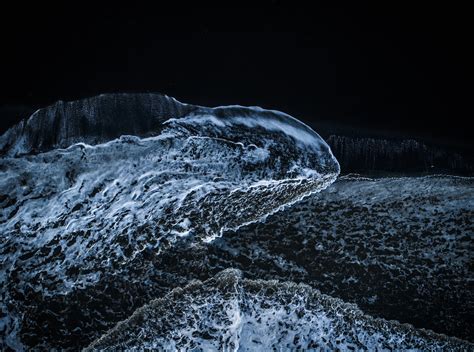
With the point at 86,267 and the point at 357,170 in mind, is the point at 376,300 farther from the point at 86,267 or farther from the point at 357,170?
the point at 86,267

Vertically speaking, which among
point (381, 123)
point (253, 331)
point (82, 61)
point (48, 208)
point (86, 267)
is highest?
point (82, 61)

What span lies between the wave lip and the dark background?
33 centimetres

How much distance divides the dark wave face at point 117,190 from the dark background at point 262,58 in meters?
0.05

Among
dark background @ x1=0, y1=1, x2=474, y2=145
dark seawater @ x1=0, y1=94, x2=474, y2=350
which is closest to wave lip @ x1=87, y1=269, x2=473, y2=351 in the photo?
dark seawater @ x1=0, y1=94, x2=474, y2=350

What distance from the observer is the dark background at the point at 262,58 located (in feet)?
2.10

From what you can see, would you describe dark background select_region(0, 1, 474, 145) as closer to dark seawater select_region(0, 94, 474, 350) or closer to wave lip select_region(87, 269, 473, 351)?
dark seawater select_region(0, 94, 474, 350)

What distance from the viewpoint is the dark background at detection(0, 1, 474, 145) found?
2.10ft

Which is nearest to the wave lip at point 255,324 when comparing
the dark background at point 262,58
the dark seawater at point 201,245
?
the dark seawater at point 201,245

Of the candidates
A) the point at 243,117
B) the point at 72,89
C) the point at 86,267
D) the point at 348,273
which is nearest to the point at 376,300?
the point at 348,273

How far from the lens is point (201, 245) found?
701mm

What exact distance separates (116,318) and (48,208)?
23 cm

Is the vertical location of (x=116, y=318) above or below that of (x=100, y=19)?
A: below

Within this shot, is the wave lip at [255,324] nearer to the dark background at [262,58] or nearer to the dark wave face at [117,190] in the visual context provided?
the dark wave face at [117,190]

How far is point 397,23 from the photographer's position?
66cm
